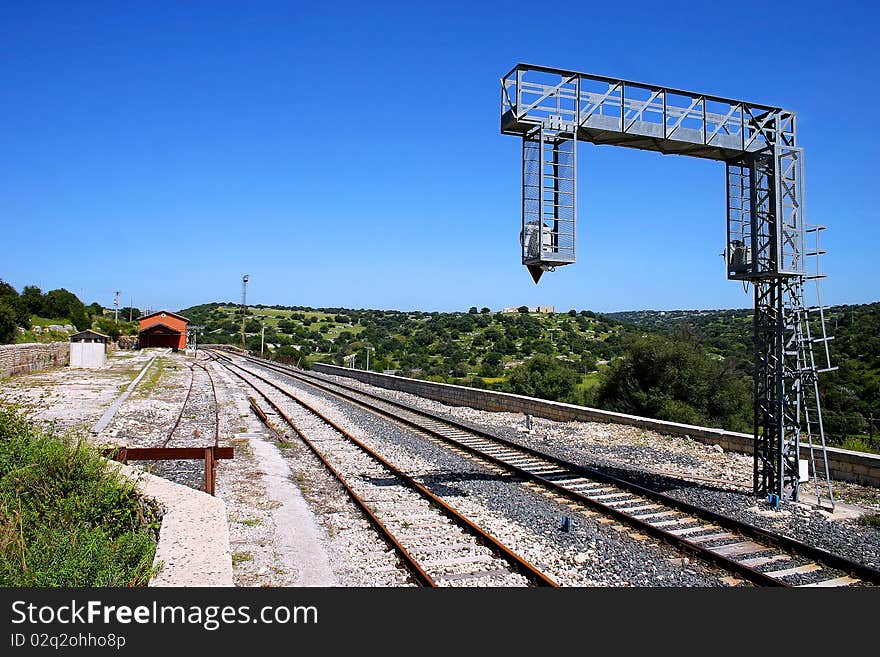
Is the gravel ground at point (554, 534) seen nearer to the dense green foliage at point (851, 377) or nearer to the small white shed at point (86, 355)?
the dense green foliage at point (851, 377)

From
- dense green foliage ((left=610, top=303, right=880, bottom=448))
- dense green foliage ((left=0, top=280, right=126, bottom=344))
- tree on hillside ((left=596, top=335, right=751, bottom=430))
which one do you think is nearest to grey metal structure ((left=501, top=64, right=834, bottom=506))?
dense green foliage ((left=610, top=303, right=880, bottom=448))

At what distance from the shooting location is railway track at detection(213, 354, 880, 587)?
758 centimetres

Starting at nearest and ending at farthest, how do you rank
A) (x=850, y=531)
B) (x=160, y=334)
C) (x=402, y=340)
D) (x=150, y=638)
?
(x=150, y=638) → (x=850, y=531) → (x=160, y=334) → (x=402, y=340)

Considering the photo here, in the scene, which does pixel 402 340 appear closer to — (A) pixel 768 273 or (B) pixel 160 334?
(B) pixel 160 334

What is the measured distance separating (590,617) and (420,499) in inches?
265

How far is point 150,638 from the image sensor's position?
392 cm

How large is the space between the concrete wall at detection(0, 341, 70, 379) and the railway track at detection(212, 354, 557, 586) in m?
22.1

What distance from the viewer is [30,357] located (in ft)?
112

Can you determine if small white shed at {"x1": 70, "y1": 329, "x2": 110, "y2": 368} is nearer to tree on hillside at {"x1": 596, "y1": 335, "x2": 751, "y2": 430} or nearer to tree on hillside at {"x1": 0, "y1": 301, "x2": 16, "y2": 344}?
tree on hillside at {"x1": 0, "y1": 301, "x2": 16, "y2": 344}

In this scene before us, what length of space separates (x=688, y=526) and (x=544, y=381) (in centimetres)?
2640

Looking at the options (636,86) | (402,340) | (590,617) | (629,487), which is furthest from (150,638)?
(402,340)

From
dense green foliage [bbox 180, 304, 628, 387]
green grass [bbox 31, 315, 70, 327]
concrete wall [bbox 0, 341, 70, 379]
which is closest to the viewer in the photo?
concrete wall [bbox 0, 341, 70, 379]

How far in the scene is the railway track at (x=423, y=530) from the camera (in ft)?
23.9

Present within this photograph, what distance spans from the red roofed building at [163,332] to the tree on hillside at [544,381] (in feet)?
176
